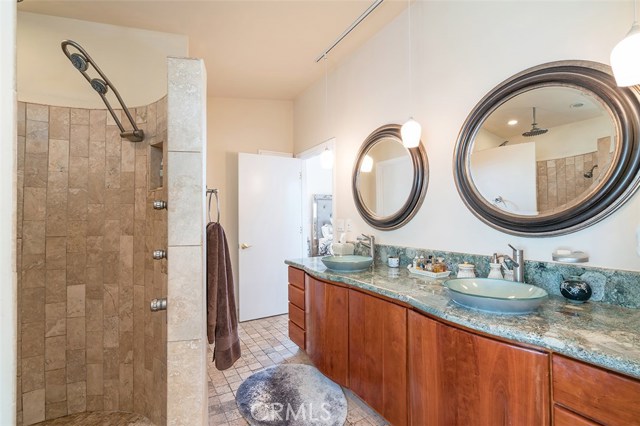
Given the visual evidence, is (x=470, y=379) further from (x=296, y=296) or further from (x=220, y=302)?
(x=296, y=296)

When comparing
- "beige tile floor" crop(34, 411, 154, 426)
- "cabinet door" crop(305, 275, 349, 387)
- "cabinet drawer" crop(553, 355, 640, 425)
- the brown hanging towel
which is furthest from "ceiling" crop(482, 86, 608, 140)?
"beige tile floor" crop(34, 411, 154, 426)

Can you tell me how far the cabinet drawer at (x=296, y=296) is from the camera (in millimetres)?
2410

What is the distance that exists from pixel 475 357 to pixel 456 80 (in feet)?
5.42

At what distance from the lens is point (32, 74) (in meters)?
2.02

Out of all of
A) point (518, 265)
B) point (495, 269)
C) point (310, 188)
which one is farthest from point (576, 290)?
point (310, 188)

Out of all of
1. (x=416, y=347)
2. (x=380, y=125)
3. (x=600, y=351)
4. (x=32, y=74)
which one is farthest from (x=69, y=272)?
(x=600, y=351)

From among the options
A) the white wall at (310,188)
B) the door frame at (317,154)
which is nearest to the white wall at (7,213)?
the door frame at (317,154)

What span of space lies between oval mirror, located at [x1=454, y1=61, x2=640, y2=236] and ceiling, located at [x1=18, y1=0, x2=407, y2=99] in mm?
1217

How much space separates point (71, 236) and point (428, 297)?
2292 millimetres

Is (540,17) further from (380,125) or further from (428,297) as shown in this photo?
(428,297)

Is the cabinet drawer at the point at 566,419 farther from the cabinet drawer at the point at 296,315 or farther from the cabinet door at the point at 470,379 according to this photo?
the cabinet drawer at the point at 296,315

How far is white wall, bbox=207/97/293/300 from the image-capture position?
3555mm

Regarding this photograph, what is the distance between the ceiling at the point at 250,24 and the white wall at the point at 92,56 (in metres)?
0.07

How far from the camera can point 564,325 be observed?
3.37 feet
